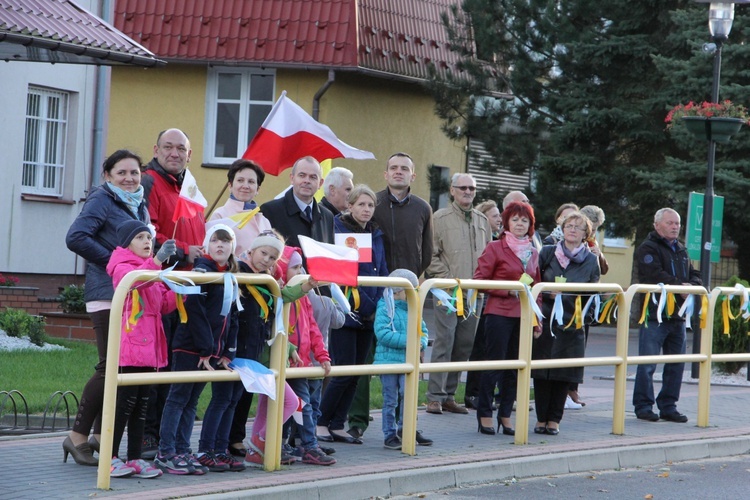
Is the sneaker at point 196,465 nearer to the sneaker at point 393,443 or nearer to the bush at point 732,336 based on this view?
the sneaker at point 393,443

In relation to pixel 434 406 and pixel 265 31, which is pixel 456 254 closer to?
pixel 434 406

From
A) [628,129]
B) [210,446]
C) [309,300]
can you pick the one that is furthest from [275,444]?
[628,129]

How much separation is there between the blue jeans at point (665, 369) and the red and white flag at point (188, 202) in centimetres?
495

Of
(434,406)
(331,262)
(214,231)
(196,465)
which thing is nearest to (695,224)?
(434,406)

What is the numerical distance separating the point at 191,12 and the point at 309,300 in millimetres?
18254

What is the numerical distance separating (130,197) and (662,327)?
5761mm

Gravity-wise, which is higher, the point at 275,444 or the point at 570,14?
the point at 570,14

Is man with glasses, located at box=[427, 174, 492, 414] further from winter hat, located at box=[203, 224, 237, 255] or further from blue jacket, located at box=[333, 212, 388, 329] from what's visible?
winter hat, located at box=[203, 224, 237, 255]

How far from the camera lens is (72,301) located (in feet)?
59.7

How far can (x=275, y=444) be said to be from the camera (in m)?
8.21

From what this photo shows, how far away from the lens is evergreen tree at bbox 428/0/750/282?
2359cm

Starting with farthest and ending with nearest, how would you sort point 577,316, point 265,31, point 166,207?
point 265,31
point 577,316
point 166,207

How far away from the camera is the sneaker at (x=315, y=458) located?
8523 millimetres

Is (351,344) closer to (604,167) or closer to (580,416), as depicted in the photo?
(580,416)
